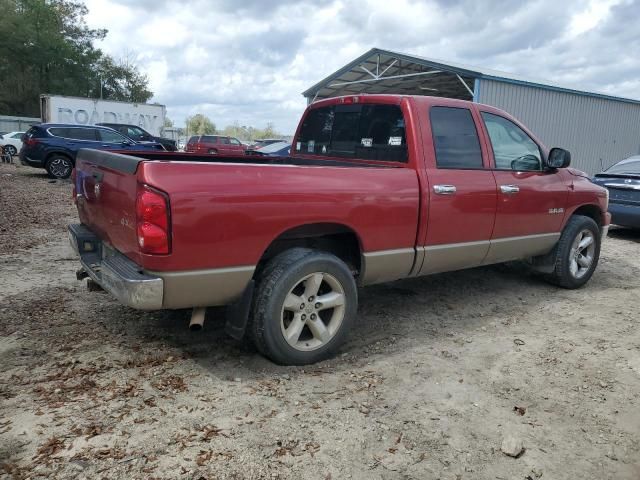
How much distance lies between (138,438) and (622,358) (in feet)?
11.4

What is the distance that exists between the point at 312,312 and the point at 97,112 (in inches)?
1038

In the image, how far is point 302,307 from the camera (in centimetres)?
341

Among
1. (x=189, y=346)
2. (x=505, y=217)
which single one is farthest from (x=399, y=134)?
(x=189, y=346)

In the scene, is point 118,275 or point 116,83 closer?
point 118,275

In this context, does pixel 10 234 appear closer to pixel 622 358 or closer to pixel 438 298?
pixel 438 298

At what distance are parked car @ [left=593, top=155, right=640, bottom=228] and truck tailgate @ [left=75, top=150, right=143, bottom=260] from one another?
8406mm

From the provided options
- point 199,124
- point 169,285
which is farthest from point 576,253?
point 199,124

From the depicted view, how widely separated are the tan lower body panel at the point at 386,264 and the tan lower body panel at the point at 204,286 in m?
0.96

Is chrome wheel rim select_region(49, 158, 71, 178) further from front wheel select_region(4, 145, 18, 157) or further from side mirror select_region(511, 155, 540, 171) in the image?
side mirror select_region(511, 155, 540, 171)

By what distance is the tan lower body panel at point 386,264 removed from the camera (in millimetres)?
3730

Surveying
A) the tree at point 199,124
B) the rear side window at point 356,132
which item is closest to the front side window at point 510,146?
the rear side window at point 356,132

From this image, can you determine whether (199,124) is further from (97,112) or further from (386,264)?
(386,264)

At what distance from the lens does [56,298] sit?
15.2 ft

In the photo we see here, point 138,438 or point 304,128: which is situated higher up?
point 304,128
